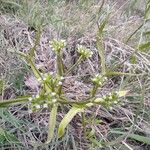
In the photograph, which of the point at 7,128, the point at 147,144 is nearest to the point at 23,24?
the point at 7,128

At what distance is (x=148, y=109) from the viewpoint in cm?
158

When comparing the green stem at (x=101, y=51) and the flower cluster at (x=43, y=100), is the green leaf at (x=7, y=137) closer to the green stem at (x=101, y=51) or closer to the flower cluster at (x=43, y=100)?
the flower cluster at (x=43, y=100)

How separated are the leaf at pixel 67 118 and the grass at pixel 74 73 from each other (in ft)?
0.31

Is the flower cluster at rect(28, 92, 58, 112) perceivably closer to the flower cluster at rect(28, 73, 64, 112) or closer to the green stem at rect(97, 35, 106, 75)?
the flower cluster at rect(28, 73, 64, 112)

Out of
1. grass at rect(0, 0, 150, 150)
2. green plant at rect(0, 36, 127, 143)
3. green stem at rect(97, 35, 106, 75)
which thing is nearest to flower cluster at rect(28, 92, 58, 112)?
green plant at rect(0, 36, 127, 143)

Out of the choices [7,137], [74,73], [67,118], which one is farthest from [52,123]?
[74,73]

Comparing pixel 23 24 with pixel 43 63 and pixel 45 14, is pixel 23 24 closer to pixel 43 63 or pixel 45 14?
pixel 45 14

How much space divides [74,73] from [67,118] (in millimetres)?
318

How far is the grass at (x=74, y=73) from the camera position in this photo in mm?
1452

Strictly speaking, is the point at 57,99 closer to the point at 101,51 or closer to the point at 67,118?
the point at 67,118

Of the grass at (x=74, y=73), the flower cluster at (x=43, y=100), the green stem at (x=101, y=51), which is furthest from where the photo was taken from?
the green stem at (x=101, y=51)

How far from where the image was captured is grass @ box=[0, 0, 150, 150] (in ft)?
4.76

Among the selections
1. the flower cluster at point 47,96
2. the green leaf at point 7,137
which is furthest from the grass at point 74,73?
the flower cluster at point 47,96

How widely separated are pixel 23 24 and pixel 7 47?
0.59 ft
